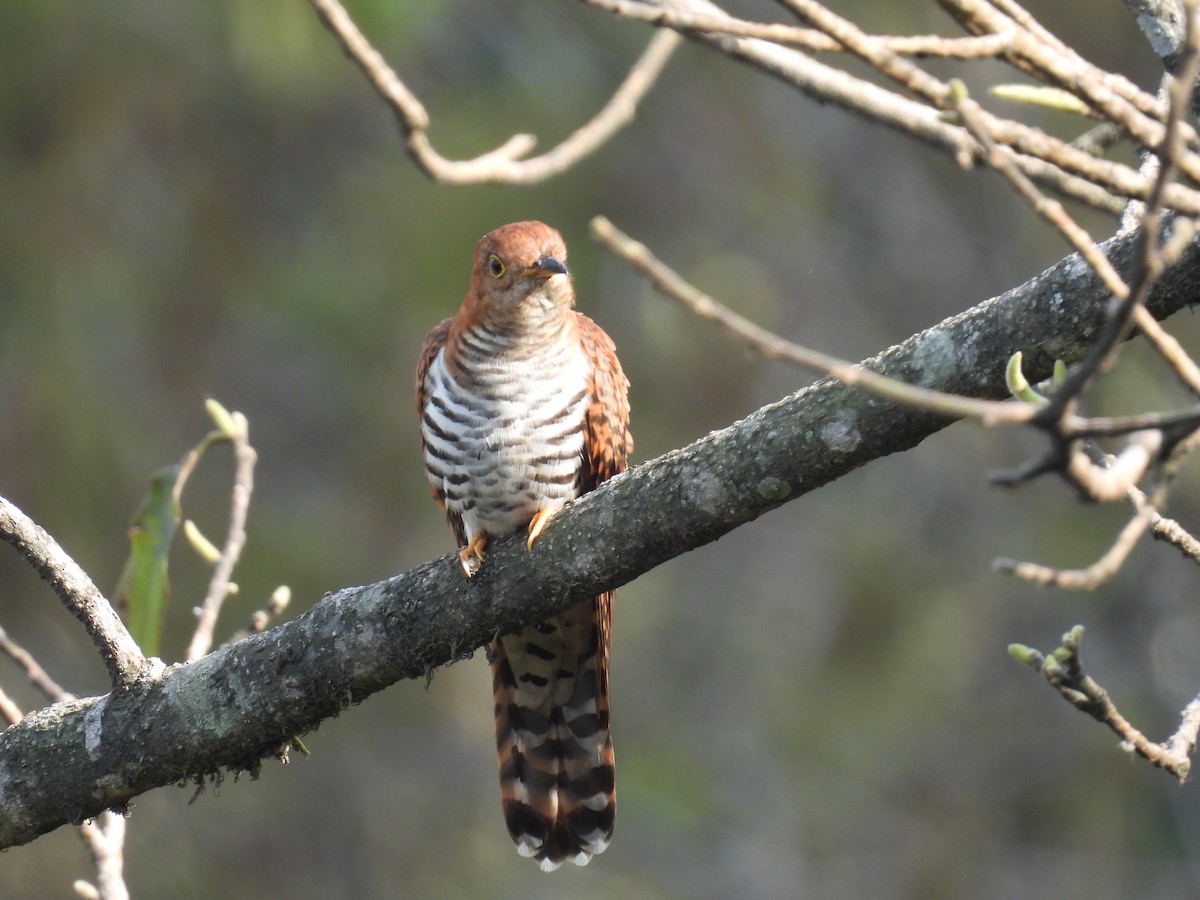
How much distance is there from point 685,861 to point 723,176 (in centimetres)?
430

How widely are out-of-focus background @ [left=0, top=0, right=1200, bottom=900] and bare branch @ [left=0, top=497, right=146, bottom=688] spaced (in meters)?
4.62

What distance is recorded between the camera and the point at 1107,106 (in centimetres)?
139

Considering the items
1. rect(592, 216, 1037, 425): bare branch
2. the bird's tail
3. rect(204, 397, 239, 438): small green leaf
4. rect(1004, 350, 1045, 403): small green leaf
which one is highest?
rect(592, 216, 1037, 425): bare branch

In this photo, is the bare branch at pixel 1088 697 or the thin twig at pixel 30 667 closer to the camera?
the bare branch at pixel 1088 697

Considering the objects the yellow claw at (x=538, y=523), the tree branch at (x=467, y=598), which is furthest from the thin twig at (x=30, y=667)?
the yellow claw at (x=538, y=523)

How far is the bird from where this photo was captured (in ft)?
10.7

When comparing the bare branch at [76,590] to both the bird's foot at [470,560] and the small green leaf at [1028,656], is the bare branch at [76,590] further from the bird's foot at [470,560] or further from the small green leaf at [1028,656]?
the small green leaf at [1028,656]

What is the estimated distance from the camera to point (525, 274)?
342 cm

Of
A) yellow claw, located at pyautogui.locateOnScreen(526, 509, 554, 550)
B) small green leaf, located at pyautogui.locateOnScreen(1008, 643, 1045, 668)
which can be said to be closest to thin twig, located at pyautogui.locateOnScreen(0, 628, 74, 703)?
yellow claw, located at pyautogui.locateOnScreen(526, 509, 554, 550)

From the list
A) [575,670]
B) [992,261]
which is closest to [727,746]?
[992,261]

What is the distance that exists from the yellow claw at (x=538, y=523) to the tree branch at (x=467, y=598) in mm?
35

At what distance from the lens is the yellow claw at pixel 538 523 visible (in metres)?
2.71

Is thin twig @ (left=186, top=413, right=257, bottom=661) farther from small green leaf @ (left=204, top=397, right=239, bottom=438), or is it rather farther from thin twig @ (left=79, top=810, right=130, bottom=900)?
thin twig @ (left=79, top=810, right=130, bottom=900)

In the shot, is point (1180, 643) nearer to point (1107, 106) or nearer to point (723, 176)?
point (723, 176)
